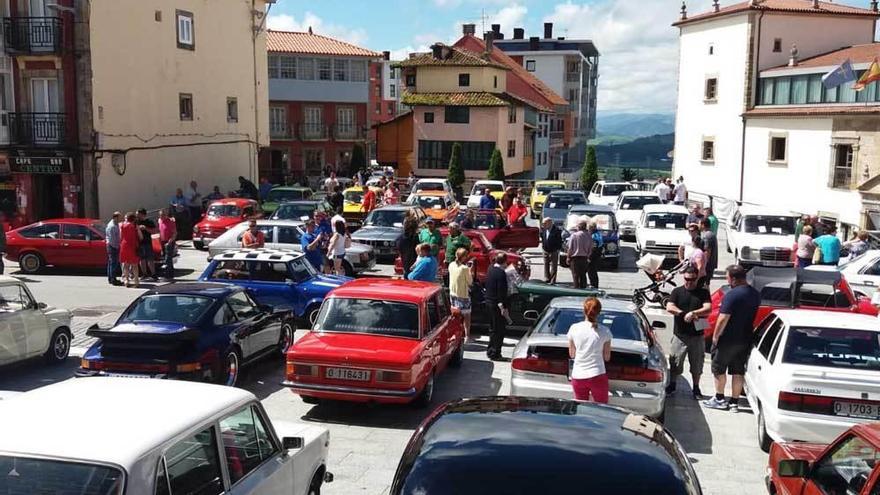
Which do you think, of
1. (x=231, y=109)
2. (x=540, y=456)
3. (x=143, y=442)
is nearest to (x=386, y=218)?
(x=231, y=109)

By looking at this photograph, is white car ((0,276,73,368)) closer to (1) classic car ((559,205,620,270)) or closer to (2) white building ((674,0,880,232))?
(1) classic car ((559,205,620,270))

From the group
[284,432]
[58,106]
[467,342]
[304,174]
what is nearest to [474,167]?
[304,174]

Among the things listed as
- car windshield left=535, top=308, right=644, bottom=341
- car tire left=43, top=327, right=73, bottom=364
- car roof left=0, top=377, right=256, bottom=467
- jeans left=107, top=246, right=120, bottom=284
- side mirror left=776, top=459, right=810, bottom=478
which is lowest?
car tire left=43, top=327, right=73, bottom=364

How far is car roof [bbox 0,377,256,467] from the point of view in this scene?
4426 millimetres

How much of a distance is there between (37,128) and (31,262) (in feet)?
29.3

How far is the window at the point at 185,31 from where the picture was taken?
111ft

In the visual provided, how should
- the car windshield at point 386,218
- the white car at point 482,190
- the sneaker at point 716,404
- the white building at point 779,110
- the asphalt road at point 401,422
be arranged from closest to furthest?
1. the asphalt road at point 401,422
2. the sneaker at point 716,404
3. the car windshield at point 386,218
4. the white building at point 779,110
5. the white car at point 482,190

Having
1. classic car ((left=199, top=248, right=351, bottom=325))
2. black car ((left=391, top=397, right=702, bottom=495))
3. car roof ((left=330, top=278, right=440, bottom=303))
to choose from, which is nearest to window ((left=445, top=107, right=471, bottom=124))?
classic car ((left=199, top=248, right=351, bottom=325))

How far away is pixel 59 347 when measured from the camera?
12703 millimetres

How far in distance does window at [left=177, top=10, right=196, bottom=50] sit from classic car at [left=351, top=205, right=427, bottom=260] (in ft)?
47.4

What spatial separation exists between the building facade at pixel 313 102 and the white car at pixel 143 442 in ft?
183

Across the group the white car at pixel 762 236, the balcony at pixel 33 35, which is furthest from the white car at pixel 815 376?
the balcony at pixel 33 35

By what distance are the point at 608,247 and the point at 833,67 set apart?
1663 centimetres

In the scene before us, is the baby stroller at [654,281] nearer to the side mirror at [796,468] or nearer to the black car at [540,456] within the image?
the side mirror at [796,468]
